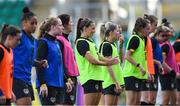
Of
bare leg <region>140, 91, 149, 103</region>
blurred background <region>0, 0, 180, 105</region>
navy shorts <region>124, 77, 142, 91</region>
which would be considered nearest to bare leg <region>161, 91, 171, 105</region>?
bare leg <region>140, 91, 149, 103</region>

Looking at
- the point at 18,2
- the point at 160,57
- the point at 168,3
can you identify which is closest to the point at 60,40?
the point at 160,57

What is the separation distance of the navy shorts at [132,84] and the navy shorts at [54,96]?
7.35ft

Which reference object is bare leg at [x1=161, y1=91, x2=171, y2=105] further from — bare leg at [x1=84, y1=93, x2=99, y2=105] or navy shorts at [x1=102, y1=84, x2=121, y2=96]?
bare leg at [x1=84, y1=93, x2=99, y2=105]

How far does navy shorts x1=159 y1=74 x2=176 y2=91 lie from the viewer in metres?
16.1

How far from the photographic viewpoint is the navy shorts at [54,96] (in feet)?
40.8

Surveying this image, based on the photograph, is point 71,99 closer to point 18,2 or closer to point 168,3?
point 18,2

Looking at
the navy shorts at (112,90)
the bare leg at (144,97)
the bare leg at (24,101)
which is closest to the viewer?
the bare leg at (24,101)

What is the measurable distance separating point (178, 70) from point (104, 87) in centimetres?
266

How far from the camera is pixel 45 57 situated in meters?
12.5

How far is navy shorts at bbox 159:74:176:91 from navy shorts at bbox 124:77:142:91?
4.91 feet

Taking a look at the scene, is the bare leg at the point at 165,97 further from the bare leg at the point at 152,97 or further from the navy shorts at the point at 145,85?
the navy shorts at the point at 145,85

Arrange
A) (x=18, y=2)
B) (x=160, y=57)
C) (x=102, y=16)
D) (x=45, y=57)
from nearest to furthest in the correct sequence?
(x=45, y=57), (x=160, y=57), (x=102, y=16), (x=18, y=2)

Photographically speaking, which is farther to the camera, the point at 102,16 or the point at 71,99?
the point at 102,16

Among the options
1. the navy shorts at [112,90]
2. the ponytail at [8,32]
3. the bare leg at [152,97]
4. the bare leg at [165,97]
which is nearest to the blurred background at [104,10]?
the bare leg at [165,97]
